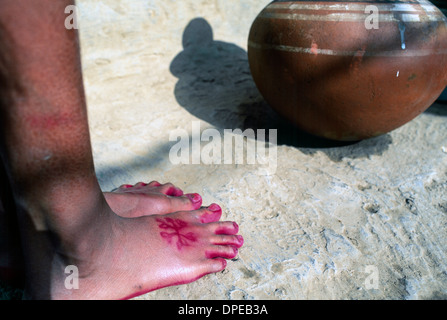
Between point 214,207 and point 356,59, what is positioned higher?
point 356,59

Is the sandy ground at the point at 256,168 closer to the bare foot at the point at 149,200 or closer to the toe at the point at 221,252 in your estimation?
the toe at the point at 221,252

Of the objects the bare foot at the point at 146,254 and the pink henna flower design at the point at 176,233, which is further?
the pink henna flower design at the point at 176,233

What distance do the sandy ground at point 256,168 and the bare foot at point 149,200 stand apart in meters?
0.15

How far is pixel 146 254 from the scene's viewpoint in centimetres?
103

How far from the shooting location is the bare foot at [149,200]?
3.91 ft

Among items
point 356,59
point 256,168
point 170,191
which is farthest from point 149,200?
point 356,59

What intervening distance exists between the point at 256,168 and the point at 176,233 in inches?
25.6

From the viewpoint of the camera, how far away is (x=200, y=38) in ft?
8.69

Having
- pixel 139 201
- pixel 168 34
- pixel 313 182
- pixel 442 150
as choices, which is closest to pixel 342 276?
pixel 313 182

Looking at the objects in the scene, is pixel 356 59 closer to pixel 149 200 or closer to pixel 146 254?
pixel 149 200

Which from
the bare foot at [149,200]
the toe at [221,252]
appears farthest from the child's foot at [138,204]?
the toe at [221,252]

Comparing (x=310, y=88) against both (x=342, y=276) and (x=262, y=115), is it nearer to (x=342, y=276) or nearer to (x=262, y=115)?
(x=262, y=115)

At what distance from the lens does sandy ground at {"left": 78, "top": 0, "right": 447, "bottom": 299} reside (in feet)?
3.71

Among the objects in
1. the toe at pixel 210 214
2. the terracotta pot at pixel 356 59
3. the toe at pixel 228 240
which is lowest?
the toe at pixel 228 240
